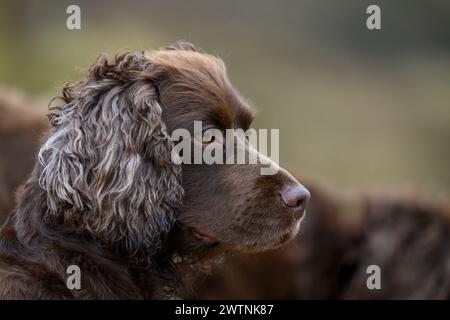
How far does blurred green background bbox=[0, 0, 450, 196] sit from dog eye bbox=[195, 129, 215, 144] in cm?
940

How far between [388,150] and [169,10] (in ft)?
16.6

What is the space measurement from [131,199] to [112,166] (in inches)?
8.1

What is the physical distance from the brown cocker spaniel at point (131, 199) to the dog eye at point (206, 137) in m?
0.07

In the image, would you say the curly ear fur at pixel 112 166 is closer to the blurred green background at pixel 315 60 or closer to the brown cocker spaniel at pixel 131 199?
the brown cocker spaniel at pixel 131 199

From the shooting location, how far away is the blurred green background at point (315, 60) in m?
14.7

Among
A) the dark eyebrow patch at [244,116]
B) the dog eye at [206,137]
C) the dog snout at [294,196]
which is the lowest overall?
the dog snout at [294,196]

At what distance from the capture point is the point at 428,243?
7.12 m

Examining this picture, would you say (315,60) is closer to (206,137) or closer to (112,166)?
(206,137)

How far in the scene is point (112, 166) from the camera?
4.40 meters

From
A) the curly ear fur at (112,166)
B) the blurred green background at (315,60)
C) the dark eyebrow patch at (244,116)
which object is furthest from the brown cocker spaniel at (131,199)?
the blurred green background at (315,60)

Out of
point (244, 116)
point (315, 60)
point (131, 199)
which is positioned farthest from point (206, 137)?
point (315, 60)

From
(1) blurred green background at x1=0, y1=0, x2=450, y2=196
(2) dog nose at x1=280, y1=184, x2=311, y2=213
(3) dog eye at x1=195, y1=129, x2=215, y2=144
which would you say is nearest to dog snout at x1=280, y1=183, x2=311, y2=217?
(2) dog nose at x1=280, y1=184, x2=311, y2=213

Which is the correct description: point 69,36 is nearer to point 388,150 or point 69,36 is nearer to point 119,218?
point 388,150
